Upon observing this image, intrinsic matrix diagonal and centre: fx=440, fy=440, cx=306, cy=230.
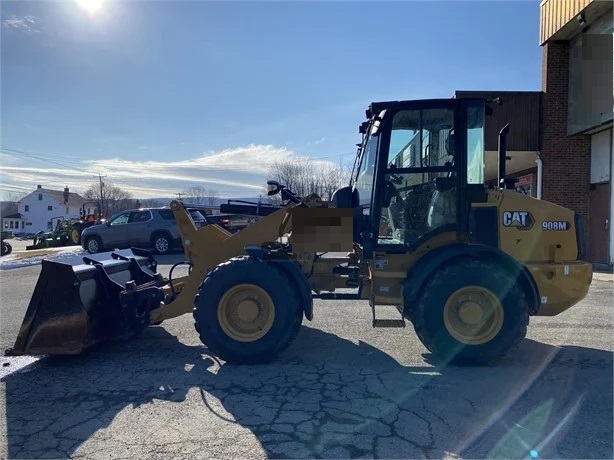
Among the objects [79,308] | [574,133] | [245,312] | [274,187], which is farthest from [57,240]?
[574,133]

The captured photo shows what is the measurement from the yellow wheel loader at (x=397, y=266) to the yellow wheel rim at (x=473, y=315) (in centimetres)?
1

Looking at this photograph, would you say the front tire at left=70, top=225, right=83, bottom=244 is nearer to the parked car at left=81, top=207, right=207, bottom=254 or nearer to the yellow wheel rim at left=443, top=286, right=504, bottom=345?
the parked car at left=81, top=207, right=207, bottom=254

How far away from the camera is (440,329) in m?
4.71

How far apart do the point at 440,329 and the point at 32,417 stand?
3.87 meters

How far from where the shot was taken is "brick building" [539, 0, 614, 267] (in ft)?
41.7

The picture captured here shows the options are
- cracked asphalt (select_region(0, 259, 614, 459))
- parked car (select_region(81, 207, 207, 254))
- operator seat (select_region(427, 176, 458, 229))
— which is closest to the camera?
cracked asphalt (select_region(0, 259, 614, 459))

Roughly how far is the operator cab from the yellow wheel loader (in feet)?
0.04

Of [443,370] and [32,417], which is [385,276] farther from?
[32,417]

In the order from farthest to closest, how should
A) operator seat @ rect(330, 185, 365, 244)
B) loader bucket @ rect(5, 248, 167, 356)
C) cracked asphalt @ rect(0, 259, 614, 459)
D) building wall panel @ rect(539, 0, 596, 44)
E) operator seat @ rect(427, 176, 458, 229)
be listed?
building wall panel @ rect(539, 0, 596, 44) < operator seat @ rect(330, 185, 365, 244) < operator seat @ rect(427, 176, 458, 229) < loader bucket @ rect(5, 248, 167, 356) < cracked asphalt @ rect(0, 259, 614, 459)

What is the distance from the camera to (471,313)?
4.74m

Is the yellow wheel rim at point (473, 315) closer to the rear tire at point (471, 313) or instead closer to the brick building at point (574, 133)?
the rear tire at point (471, 313)

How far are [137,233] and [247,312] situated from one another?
511 inches

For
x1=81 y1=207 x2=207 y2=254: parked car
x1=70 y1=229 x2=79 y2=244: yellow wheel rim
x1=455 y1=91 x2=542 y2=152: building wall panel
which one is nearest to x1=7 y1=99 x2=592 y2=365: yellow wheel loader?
x1=455 y1=91 x2=542 y2=152: building wall panel

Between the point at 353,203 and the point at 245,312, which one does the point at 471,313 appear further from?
the point at 245,312
